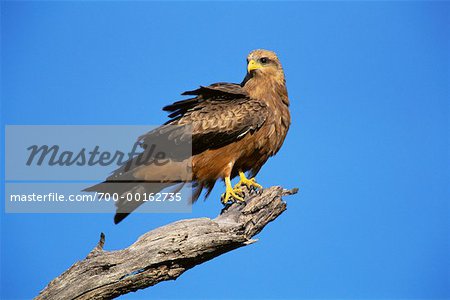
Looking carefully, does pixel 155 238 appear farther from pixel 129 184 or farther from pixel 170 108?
pixel 170 108

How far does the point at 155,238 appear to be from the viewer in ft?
20.9

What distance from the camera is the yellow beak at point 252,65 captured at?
8.41 m

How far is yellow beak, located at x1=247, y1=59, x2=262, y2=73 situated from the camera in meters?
8.41

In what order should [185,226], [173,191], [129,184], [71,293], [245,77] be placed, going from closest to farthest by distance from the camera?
[71,293] < [185,226] < [129,184] < [173,191] < [245,77]

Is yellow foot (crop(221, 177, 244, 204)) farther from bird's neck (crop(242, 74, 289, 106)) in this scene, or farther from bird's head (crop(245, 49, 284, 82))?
bird's head (crop(245, 49, 284, 82))

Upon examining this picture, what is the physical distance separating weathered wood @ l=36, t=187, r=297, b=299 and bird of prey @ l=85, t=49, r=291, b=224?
114 centimetres

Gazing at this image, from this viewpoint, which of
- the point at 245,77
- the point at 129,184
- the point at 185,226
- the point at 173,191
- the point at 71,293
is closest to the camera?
the point at 71,293

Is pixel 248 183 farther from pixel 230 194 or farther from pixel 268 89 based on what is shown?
pixel 268 89

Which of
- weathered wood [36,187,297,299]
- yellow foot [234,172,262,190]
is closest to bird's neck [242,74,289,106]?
yellow foot [234,172,262,190]

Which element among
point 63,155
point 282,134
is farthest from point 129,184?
point 282,134

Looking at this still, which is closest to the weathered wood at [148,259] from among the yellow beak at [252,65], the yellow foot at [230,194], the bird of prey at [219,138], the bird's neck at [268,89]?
the yellow foot at [230,194]

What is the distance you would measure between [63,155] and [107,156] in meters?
0.59

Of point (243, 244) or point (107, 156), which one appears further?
point (107, 156)

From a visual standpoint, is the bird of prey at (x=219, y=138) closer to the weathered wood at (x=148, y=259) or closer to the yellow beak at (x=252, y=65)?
the yellow beak at (x=252, y=65)
